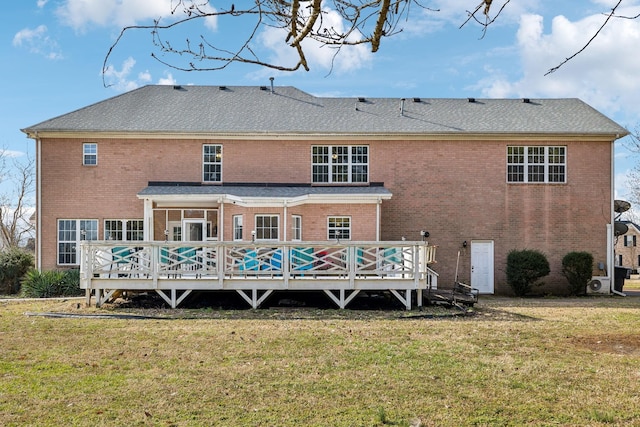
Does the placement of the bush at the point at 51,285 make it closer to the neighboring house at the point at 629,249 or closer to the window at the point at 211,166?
the window at the point at 211,166

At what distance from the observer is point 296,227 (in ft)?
65.3

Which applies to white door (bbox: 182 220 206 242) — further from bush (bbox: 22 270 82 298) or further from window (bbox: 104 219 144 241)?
bush (bbox: 22 270 82 298)

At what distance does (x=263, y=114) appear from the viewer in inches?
908

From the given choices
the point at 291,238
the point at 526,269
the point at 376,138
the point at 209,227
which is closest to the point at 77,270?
the point at 209,227

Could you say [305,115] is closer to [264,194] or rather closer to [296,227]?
[264,194]

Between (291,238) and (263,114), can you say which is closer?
(291,238)

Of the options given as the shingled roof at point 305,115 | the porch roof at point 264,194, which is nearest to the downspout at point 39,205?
the shingled roof at point 305,115

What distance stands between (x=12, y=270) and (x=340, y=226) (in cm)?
1288

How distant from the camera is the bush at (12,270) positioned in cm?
2158

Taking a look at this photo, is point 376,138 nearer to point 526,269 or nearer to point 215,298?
point 526,269

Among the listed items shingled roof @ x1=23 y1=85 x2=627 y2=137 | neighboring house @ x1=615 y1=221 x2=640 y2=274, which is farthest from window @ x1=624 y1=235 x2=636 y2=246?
shingled roof @ x1=23 y1=85 x2=627 y2=137

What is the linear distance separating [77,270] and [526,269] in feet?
53.6

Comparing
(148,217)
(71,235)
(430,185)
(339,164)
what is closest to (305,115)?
(339,164)

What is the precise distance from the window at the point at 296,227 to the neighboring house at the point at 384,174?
1.48m
